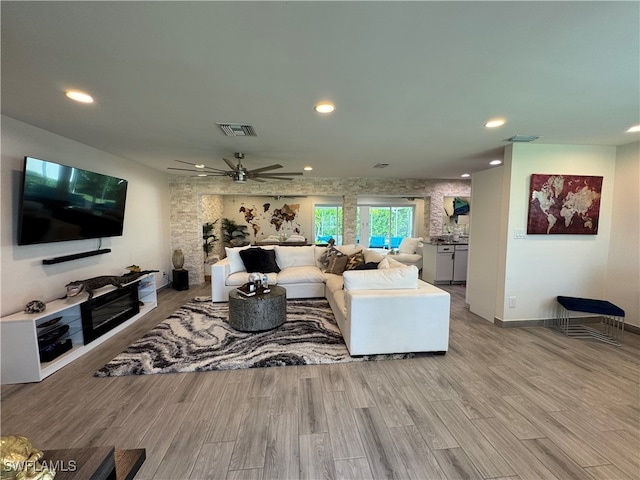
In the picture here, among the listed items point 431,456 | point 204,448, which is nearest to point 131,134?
point 204,448

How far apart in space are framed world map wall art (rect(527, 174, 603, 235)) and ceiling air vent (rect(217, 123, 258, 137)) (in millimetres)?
3564

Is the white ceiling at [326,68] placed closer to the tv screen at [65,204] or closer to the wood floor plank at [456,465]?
the tv screen at [65,204]

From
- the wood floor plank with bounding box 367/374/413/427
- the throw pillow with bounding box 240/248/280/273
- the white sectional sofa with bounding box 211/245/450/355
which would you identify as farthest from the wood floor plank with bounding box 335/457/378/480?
the throw pillow with bounding box 240/248/280/273

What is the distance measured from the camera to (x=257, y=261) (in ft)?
15.8

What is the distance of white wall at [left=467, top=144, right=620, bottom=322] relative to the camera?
11.2 ft

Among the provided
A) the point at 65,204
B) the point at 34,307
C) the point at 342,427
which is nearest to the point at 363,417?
the point at 342,427

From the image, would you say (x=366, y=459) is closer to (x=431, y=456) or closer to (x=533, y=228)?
(x=431, y=456)

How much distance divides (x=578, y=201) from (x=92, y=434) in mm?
5577

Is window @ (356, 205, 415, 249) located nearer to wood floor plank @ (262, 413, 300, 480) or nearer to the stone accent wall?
the stone accent wall

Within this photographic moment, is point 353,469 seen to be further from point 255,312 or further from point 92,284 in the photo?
point 92,284

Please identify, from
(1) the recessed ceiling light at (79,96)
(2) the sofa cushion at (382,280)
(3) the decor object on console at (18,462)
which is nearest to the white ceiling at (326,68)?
(1) the recessed ceiling light at (79,96)

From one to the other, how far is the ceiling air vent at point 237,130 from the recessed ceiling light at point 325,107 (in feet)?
2.76

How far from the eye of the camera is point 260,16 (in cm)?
125

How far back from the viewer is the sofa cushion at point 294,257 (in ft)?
17.0
